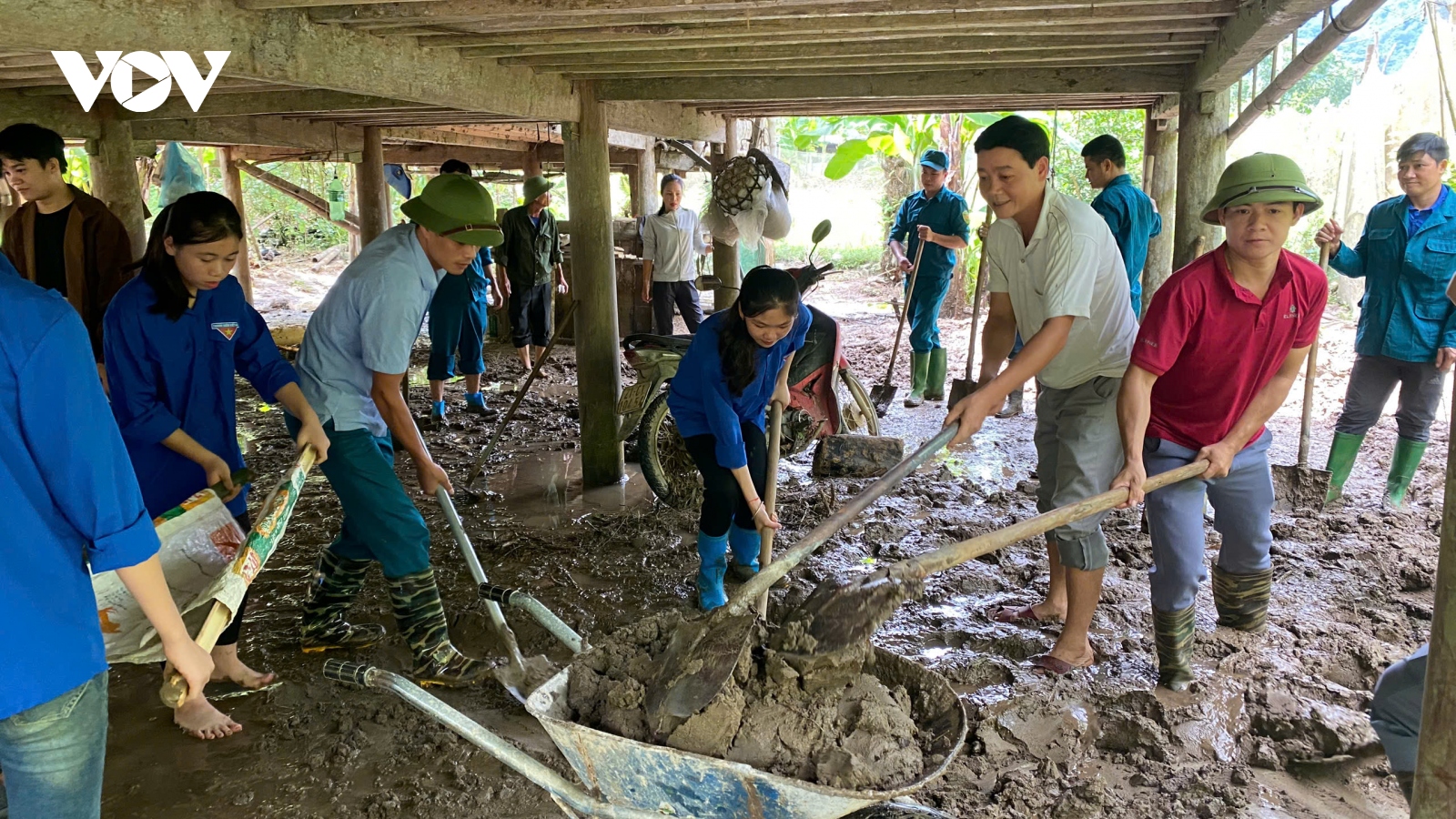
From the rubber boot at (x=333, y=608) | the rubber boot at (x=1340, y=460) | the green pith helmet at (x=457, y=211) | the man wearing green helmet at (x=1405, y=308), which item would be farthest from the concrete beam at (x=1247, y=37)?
the rubber boot at (x=333, y=608)

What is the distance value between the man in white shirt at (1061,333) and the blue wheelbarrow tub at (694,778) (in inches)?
56.2

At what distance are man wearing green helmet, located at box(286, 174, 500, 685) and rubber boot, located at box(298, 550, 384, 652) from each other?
0.30 metres

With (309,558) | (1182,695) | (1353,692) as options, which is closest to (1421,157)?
(1353,692)

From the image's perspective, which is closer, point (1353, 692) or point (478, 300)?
point (1353, 692)

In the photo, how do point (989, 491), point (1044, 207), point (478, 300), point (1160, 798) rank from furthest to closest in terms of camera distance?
1. point (478, 300)
2. point (989, 491)
3. point (1044, 207)
4. point (1160, 798)

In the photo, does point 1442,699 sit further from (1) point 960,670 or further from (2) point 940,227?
(2) point 940,227

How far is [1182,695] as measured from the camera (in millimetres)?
3438

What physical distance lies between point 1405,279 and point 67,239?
6.56m

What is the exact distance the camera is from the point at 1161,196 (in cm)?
666

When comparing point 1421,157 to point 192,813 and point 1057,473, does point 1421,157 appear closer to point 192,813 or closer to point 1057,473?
point 1057,473

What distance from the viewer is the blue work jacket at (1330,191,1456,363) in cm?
488

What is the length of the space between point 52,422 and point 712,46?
3.67m

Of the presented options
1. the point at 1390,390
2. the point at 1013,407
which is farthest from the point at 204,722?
the point at 1013,407

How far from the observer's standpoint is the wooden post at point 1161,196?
6.38m
